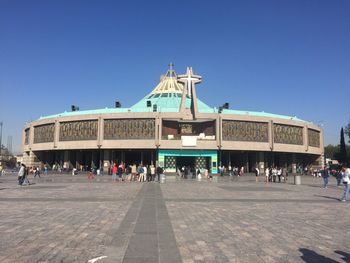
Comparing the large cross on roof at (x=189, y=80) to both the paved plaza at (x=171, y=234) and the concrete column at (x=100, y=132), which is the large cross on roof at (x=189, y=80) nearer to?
the concrete column at (x=100, y=132)

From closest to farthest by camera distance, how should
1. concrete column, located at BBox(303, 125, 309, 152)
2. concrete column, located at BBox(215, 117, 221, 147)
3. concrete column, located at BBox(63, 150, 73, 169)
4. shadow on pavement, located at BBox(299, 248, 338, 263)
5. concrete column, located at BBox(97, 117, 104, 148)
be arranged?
shadow on pavement, located at BBox(299, 248, 338, 263) < concrete column, located at BBox(215, 117, 221, 147) < concrete column, located at BBox(97, 117, 104, 148) < concrete column, located at BBox(63, 150, 73, 169) < concrete column, located at BBox(303, 125, 309, 152)

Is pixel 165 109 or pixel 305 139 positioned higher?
pixel 165 109

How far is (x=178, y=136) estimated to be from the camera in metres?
63.5

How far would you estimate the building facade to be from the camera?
60.6m

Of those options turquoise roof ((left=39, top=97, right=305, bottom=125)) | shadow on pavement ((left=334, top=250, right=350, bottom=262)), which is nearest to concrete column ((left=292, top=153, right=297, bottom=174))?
turquoise roof ((left=39, top=97, right=305, bottom=125))

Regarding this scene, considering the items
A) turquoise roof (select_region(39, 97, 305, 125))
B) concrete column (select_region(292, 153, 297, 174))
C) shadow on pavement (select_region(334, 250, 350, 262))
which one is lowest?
shadow on pavement (select_region(334, 250, 350, 262))

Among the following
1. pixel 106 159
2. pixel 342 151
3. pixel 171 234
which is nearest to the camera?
pixel 171 234

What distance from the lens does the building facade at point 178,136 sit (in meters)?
60.6

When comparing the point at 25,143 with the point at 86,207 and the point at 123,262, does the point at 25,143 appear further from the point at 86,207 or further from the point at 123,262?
the point at 123,262

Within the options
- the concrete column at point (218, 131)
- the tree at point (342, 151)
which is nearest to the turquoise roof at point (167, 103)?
the concrete column at point (218, 131)

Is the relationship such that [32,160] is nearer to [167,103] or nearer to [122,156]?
[122,156]

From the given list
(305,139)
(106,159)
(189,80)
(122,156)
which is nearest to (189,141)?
(189,80)

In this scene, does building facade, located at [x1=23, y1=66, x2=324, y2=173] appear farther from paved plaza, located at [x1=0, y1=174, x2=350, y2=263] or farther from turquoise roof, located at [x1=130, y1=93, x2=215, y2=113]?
paved plaza, located at [x1=0, y1=174, x2=350, y2=263]

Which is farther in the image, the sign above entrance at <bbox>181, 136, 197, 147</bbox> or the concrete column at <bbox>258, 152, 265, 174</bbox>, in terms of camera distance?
the concrete column at <bbox>258, 152, 265, 174</bbox>
